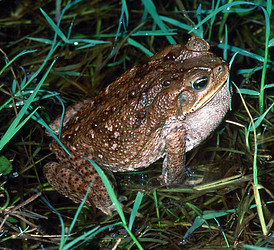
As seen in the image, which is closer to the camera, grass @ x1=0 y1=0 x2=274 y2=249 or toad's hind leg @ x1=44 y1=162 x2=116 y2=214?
grass @ x1=0 y1=0 x2=274 y2=249

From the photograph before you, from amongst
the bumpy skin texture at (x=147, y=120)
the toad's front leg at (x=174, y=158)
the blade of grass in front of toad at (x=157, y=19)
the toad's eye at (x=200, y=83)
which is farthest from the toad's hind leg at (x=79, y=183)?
the blade of grass in front of toad at (x=157, y=19)

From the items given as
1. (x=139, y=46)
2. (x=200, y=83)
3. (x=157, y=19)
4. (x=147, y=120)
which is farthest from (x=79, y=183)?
(x=157, y=19)

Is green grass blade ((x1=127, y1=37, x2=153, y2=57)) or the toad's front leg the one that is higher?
green grass blade ((x1=127, y1=37, x2=153, y2=57))

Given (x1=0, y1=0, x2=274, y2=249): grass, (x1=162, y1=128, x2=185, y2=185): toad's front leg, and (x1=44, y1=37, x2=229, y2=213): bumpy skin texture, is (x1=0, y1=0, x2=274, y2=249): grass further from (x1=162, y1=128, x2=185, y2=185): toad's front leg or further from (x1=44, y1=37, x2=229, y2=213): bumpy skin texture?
(x1=44, y1=37, x2=229, y2=213): bumpy skin texture

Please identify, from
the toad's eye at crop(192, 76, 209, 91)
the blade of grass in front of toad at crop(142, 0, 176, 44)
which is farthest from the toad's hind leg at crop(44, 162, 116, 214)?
the blade of grass in front of toad at crop(142, 0, 176, 44)

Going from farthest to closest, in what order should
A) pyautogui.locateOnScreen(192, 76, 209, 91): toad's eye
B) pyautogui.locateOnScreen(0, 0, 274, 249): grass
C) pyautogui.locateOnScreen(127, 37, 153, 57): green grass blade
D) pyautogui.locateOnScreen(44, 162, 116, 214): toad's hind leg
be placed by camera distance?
pyautogui.locateOnScreen(127, 37, 153, 57): green grass blade, pyautogui.locateOnScreen(44, 162, 116, 214): toad's hind leg, pyautogui.locateOnScreen(0, 0, 274, 249): grass, pyautogui.locateOnScreen(192, 76, 209, 91): toad's eye

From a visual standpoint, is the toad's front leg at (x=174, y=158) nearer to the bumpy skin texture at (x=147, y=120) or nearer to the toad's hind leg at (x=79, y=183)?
the bumpy skin texture at (x=147, y=120)

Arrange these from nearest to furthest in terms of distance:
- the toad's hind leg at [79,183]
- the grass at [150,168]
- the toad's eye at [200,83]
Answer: the toad's eye at [200,83] → the grass at [150,168] → the toad's hind leg at [79,183]
